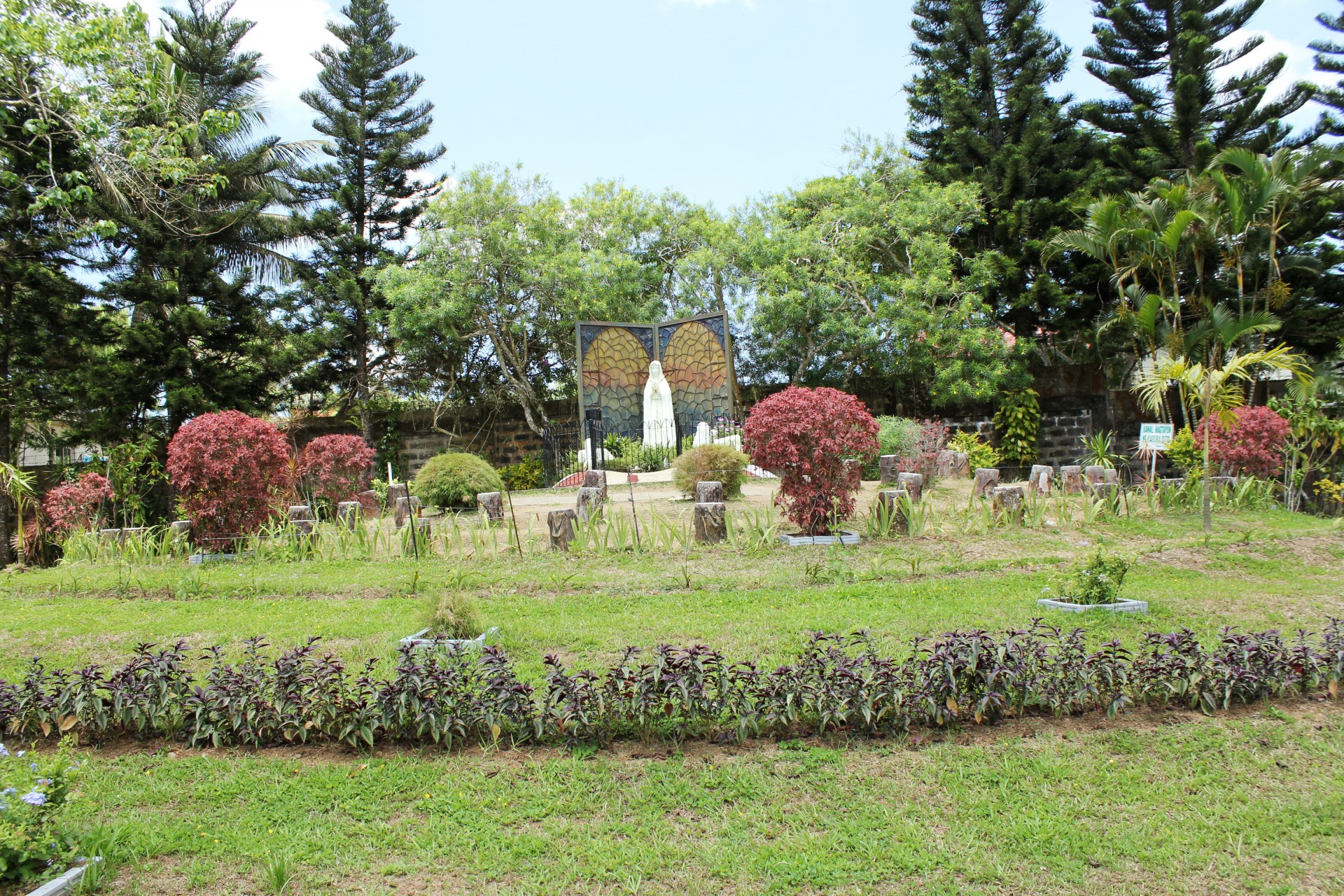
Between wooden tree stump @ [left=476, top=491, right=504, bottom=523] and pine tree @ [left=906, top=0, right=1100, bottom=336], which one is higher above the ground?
pine tree @ [left=906, top=0, right=1100, bottom=336]

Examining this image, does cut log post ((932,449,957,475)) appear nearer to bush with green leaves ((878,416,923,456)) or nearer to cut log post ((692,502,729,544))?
bush with green leaves ((878,416,923,456))

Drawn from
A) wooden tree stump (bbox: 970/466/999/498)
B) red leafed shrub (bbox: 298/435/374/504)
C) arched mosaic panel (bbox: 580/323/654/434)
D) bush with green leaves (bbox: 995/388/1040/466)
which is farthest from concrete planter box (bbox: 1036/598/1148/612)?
bush with green leaves (bbox: 995/388/1040/466)

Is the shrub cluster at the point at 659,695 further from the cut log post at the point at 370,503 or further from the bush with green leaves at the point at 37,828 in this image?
the cut log post at the point at 370,503

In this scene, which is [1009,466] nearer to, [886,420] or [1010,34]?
[886,420]

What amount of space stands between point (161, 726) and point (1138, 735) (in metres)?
3.47

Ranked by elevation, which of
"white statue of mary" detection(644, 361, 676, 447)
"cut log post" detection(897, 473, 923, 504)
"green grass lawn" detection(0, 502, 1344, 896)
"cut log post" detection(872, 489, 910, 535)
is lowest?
"green grass lawn" detection(0, 502, 1344, 896)

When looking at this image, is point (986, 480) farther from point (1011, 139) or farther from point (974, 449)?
point (1011, 139)

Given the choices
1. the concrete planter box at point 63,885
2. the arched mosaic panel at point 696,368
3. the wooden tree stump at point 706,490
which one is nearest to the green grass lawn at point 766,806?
the concrete planter box at point 63,885

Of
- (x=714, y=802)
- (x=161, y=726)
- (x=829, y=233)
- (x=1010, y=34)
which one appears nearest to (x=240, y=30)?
(x=829, y=233)

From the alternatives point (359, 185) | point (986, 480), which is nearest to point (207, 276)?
point (359, 185)

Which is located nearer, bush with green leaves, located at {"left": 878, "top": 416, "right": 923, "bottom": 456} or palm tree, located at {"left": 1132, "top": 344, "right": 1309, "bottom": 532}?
palm tree, located at {"left": 1132, "top": 344, "right": 1309, "bottom": 532}

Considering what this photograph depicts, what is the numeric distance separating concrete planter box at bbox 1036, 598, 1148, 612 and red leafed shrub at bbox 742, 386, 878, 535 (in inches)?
91.2

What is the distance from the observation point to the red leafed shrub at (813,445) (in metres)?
6.43

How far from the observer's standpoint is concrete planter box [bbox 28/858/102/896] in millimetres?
2020
